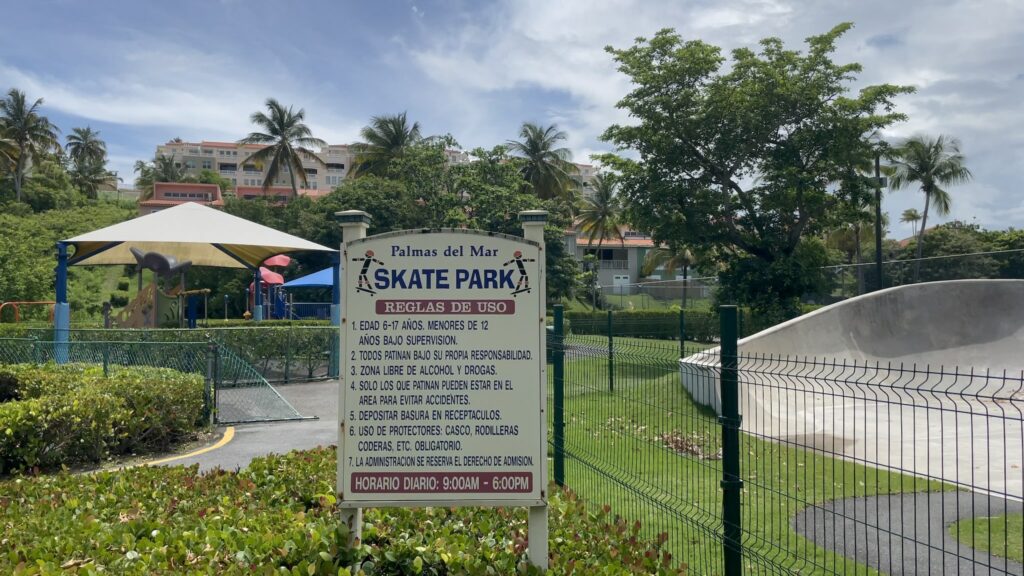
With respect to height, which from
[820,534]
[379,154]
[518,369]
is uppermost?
[379,154]

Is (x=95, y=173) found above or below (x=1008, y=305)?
above

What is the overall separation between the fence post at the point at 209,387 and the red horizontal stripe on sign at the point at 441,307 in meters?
7.73

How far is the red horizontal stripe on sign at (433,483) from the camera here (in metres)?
3.43

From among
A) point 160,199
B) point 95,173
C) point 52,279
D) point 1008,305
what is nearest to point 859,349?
point 1008,305

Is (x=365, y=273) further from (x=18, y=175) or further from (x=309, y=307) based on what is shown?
(x=18, y=175)

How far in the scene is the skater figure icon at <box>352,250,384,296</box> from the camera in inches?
138

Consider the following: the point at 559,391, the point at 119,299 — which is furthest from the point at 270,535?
the point at 119,299

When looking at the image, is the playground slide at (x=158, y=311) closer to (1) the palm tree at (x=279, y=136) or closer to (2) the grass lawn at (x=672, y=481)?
(2) the grass lawn at (x=672, y=481)

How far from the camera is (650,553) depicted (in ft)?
11.6

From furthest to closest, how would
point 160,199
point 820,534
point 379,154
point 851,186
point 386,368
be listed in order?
point 160,199 → point 379,154 → point 851,186 → point 820,534 → point 386,368

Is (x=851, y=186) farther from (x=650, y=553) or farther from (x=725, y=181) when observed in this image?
(x=650, y=553)

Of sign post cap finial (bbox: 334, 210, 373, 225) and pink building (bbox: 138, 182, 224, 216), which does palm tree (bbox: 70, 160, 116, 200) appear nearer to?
pink building (bbox: 138, 182, 224, 216)

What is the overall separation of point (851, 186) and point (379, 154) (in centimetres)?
3490

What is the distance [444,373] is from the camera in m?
3.49
